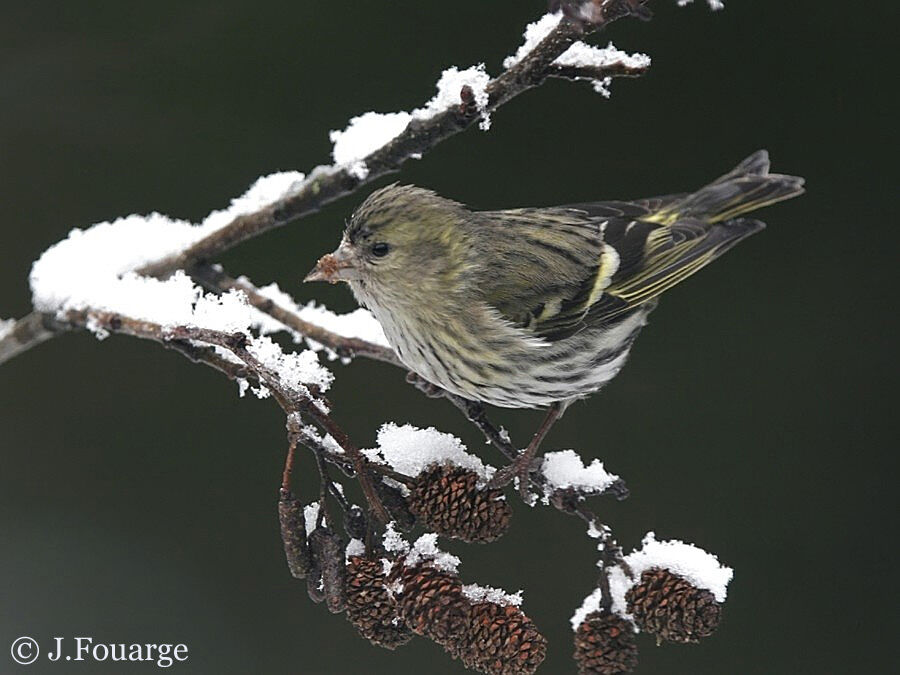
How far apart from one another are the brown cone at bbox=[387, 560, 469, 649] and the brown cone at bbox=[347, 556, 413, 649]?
0.05 ft

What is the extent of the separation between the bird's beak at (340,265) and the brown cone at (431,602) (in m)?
0.59

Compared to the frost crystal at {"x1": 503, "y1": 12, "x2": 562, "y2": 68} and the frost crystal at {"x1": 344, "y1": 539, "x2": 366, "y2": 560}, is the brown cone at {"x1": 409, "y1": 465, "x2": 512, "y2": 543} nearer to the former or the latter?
the frost crystal at {"x1": 344, "y1": 539, "x2": 366, "y2": 560}

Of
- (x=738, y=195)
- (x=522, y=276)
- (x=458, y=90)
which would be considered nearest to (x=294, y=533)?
(x=458, y=90)

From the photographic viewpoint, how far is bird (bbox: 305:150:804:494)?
181cm

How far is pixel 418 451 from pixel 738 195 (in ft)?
3.11

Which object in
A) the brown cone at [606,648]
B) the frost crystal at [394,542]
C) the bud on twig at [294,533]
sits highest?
the bud on twig at [294,533]

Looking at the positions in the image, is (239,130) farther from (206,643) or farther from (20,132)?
(206,643)

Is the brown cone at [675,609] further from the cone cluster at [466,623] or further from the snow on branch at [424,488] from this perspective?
the cone cluster at [466,623]

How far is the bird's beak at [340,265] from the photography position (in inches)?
69.1

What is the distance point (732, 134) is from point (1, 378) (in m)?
2.16

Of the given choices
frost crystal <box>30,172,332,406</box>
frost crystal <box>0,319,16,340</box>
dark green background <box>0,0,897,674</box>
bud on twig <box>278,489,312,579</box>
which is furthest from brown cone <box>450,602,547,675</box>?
dark green background <box>0,0,897,674</box>

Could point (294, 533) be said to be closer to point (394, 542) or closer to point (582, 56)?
point (394, 542)

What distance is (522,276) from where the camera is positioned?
1893 millimetres

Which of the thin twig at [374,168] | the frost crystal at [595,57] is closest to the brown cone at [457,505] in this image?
the thin twig at [374,168]
